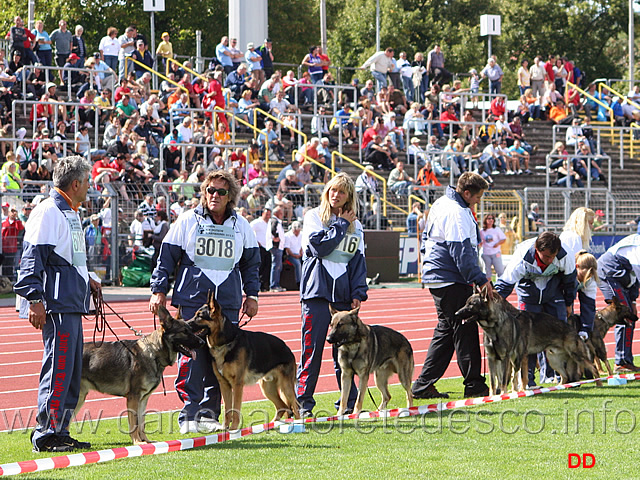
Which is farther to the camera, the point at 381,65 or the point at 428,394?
the point at 381,65

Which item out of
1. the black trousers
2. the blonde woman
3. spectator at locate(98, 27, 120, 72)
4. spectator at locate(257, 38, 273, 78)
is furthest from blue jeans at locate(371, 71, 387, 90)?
the black trousers

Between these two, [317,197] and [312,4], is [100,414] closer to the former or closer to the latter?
[317,197]

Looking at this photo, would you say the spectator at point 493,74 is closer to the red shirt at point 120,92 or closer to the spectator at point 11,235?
the red shirt at point 120,92

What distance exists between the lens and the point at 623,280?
40.4ft

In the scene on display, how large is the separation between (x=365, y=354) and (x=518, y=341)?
2039 millimetres

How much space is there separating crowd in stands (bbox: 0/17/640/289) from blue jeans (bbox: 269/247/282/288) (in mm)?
875

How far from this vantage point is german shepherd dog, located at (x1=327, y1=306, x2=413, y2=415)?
8898mm

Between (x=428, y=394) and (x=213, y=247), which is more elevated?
(x=213, y=247)

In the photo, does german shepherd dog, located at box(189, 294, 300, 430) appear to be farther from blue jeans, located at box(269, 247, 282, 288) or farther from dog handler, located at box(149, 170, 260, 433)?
blue jeans, located at box(269, 247, 282, 288)

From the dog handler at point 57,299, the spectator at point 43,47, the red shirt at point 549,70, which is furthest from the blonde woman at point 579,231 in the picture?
the red shirt at point 549,70

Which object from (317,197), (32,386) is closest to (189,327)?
(32,386)

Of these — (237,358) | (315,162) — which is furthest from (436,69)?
(237,358)

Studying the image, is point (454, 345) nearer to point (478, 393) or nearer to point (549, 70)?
point (478, 393)

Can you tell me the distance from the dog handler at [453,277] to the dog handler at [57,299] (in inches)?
152
